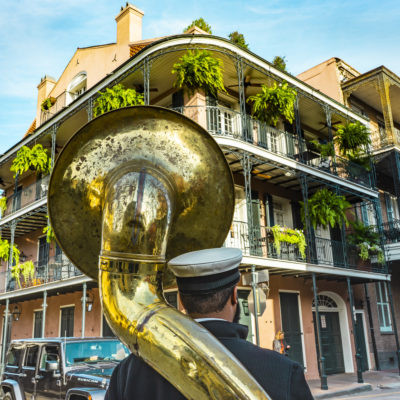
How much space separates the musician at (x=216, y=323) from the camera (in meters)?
1.37

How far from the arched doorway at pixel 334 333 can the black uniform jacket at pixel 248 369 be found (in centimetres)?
1383

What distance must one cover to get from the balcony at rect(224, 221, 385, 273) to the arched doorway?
133cm

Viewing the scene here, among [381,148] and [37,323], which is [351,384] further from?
[37,323]

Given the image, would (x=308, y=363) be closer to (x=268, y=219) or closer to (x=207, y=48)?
(x=268, y=219)

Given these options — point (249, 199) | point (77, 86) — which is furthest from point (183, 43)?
point (77, 86)

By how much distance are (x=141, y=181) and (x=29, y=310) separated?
745 inches

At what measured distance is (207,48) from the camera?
12.3 meters

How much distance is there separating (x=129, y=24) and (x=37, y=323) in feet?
41.4

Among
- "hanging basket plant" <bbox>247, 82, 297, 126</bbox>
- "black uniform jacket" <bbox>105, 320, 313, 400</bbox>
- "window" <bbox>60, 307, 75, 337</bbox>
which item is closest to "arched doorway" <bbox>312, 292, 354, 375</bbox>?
"hanging basket plant" <bbox>247, 82, 297, 126</bbox>

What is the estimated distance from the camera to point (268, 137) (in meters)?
15.0

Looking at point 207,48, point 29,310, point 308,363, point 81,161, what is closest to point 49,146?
point 29,310

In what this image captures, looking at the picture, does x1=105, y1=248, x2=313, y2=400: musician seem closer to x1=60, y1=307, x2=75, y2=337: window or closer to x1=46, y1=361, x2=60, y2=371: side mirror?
x1=46, y1=361, x2=60, y2=371: side mirror

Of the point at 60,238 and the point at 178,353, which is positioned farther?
the point at 60,238

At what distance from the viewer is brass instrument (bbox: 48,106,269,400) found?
1553 millimetres
